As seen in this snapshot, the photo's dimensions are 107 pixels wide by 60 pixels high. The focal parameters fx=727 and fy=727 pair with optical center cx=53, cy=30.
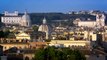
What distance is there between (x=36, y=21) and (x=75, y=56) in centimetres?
14019

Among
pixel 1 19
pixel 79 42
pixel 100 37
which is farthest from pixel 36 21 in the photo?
pixel 79 42

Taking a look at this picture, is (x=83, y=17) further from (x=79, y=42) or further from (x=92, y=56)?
(x=92, y=56)

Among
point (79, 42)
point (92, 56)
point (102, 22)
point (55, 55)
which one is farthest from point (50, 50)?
point (102, 22)

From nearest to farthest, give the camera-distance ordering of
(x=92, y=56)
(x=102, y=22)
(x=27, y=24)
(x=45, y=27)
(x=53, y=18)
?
(x=92, y=56) → (x=45, y=27) → (x=27, y=24) → (x=102, y=22) → (x=53, y=18)

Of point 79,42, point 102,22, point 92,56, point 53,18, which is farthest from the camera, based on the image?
point 53,18

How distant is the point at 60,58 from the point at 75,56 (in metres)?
0.68

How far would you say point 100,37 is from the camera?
71.1 meters

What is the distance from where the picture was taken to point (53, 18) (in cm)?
18538

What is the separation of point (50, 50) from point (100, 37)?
37489mm

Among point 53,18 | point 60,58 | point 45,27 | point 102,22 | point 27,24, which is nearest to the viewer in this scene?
point 60,58

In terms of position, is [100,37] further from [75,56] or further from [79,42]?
[75,56]

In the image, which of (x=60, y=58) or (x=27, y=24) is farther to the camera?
(x=27, y=24)

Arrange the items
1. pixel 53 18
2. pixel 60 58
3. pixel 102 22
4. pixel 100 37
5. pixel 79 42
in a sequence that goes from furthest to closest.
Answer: pixel 53 18 < pixel 102 22 < pixel 100 37 < pixel 79 42 < pixel 60 58

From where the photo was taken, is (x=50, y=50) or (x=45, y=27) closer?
(x=50, y=50)
